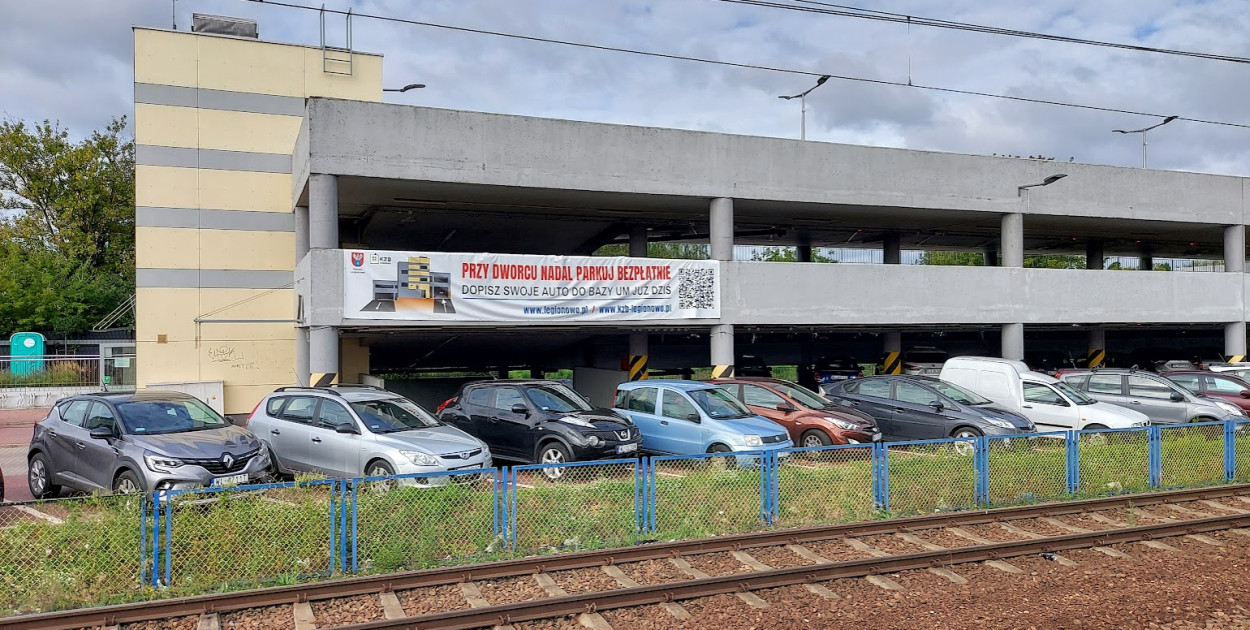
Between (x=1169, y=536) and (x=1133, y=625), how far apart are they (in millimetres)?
3962

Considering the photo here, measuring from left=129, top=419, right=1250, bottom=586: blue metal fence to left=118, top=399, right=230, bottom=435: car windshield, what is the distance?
2.70 metres

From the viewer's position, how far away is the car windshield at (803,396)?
16.2 metres

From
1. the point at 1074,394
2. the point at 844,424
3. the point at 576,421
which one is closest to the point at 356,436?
the point at 576,421

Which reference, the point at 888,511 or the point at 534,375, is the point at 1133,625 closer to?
the point at 888,511

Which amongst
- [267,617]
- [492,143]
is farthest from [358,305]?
[267,617]

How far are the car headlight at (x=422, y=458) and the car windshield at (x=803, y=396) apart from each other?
7.18 metres

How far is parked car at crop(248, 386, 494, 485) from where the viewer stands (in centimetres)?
1173

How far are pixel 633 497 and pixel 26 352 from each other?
2472 cm

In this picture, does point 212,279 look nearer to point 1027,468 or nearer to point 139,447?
point 139,447

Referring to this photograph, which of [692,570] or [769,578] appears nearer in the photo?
[769,578]

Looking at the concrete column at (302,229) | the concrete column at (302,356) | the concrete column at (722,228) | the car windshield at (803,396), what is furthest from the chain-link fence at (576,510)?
the concrete column at (302,229)

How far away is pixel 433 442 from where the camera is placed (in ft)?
39.5

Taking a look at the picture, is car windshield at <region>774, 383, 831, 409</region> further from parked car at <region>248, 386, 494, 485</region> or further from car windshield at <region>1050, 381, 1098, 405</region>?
parked car at <region>248, 386, 494, 485</region>

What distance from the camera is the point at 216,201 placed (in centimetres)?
2266
